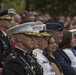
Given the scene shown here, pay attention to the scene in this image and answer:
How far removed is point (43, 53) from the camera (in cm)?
733

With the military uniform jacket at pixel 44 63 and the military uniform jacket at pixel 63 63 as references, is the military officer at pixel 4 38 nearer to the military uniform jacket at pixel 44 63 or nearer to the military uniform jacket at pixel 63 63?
the military uniform jacket at pixel 44 63

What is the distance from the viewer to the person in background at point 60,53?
7.79 m

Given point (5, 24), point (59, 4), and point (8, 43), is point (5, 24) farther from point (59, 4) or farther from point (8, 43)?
point (59, 4)

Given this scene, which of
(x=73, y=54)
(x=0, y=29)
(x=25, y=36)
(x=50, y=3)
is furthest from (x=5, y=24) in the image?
(x=50, y=3)

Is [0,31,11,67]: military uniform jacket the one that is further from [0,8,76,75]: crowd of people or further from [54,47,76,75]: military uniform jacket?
[54,47,76,75]: military uniform jacket

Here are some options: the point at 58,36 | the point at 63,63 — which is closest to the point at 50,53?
the point at 63,63

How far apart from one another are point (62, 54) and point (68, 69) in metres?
0.46

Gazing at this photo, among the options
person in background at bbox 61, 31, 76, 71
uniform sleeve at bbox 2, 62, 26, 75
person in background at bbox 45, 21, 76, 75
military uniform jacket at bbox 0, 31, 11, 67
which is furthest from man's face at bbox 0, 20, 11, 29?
uniform sleeve at bbox 2, 62, 26, 75

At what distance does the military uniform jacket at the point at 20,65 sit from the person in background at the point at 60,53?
1.82 m

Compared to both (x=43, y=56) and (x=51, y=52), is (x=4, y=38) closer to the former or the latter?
(x=43, y=56)

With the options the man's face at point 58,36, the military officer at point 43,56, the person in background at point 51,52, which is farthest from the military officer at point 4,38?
the man's face at point 58,36

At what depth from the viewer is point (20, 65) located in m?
5.57

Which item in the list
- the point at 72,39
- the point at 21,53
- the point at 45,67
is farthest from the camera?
the point at 72,39

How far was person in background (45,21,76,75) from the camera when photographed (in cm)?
779
